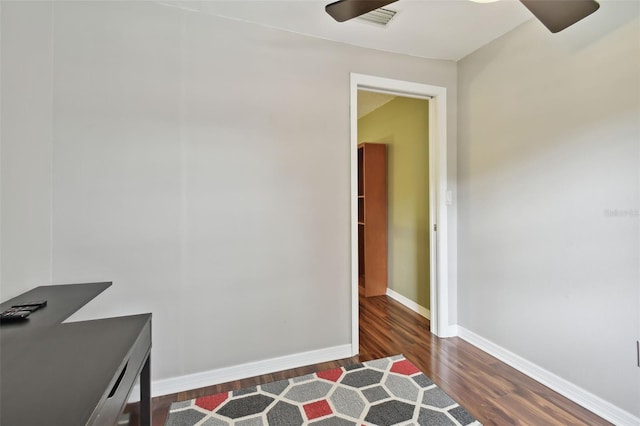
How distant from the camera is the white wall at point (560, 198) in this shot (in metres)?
1.50

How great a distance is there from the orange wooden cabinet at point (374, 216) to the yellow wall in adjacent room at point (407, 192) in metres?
0.08

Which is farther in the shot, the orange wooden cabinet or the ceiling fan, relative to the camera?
the orange wooden cabinet

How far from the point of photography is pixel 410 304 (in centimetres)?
321

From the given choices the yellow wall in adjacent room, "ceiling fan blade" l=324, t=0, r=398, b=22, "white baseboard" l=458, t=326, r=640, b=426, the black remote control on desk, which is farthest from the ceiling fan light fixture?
"white baseboard" l=458, t=326, r=640, b=426

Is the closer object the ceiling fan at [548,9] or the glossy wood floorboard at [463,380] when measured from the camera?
the ceiling fan at [548,9]

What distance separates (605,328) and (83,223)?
118 inches

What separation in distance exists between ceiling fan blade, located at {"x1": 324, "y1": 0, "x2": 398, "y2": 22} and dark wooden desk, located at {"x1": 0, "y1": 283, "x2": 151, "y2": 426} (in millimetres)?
1616

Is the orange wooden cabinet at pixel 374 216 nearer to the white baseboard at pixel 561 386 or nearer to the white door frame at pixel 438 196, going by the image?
the white door frame at pixel 438 196

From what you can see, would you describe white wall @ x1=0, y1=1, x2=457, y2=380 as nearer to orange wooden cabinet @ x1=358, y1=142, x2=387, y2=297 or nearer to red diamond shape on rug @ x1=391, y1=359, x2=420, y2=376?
red diamond shape on rug @ x1=391, y1=359, x2=420, y2=376

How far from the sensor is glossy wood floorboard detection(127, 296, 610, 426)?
1.59 meters

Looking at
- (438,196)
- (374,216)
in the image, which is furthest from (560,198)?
(374,216)

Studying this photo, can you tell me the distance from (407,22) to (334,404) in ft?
8.14

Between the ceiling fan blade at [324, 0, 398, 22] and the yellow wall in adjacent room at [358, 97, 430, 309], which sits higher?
the ceiling fan blade at [324, 0, 398, 22]

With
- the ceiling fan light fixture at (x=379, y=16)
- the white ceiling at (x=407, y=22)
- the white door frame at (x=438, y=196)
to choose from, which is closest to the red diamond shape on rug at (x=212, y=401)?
the white door frame at (x=438, y=196)
